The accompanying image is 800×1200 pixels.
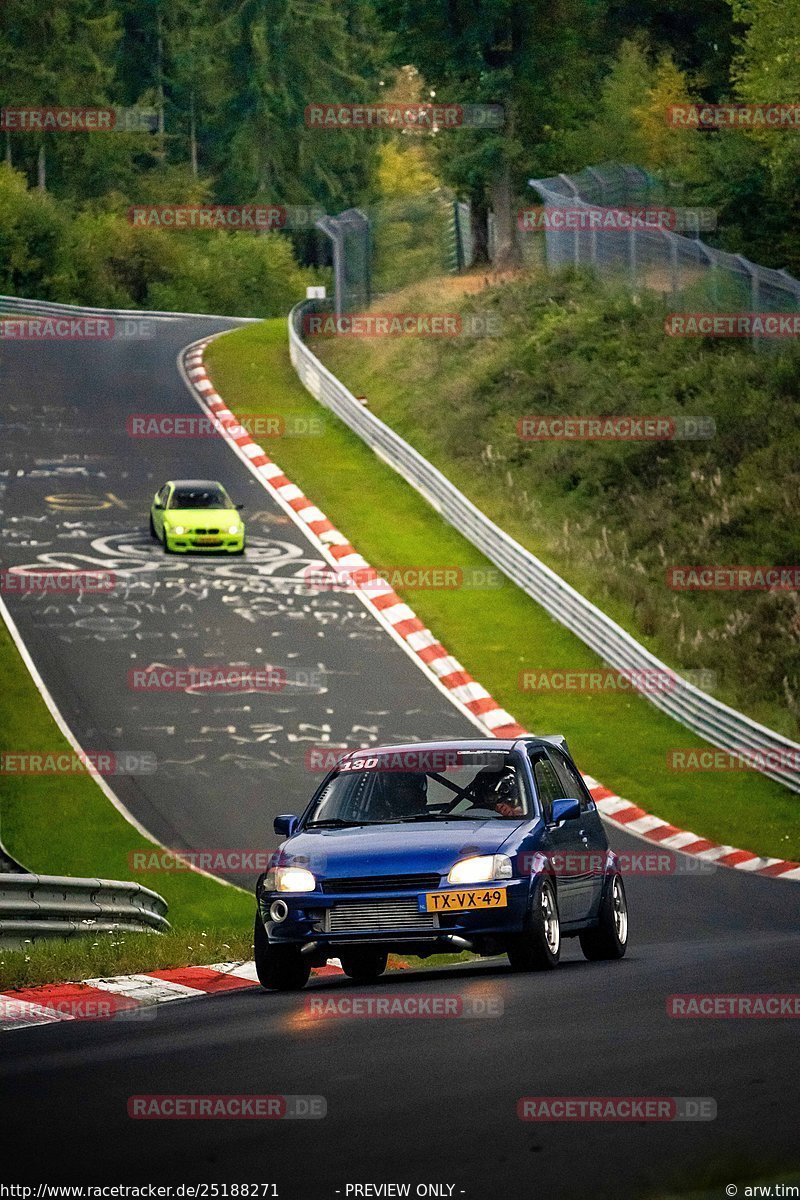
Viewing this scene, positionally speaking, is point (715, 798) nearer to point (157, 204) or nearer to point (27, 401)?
point (27, 401)

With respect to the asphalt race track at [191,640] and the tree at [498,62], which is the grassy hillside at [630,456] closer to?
the asphalt race track at [191,640]

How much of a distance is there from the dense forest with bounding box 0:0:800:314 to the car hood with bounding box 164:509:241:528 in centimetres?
2090

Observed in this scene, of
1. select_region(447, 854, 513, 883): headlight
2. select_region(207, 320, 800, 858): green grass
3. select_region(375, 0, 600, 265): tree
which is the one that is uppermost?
select_region(375, 0, 600, 265): tree

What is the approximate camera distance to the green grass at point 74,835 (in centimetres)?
1926

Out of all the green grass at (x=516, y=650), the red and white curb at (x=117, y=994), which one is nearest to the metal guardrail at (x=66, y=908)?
the red and white curb at (x=117, y=994)

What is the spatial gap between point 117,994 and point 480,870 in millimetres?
2286

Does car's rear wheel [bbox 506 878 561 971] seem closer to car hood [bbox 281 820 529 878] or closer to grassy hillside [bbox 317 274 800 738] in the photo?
car hood [bbox 281 820 529 878]

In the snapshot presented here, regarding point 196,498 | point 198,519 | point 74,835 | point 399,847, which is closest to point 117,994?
point 399,847

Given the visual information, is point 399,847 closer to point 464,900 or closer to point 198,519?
point 464,900

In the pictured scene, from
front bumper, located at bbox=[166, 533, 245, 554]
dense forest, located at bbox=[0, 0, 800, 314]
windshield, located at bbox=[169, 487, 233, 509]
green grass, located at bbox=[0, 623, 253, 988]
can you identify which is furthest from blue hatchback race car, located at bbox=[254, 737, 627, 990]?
dense forest, located at bbox=[0, 0, 800, 314]

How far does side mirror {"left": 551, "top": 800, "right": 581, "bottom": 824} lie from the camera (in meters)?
11.9

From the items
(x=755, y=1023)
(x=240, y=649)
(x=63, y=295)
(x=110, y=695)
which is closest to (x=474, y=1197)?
(x=755, y=1023)

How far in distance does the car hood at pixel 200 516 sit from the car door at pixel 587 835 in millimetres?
21553

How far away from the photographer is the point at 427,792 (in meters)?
12.3
